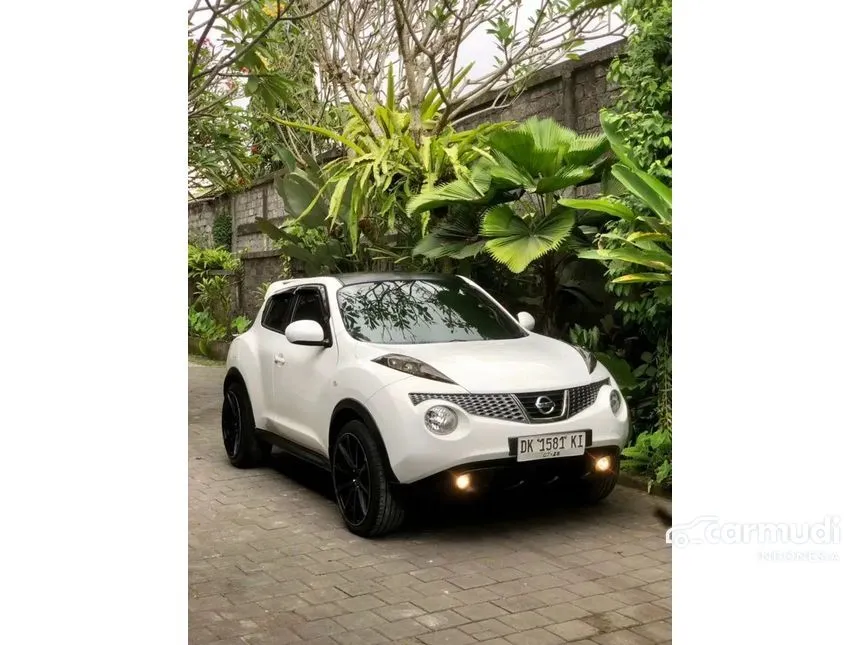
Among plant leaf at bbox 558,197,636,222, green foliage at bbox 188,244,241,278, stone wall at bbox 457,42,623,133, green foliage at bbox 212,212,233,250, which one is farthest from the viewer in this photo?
green foliage at bbox 212,212,233,250

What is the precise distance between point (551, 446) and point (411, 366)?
85 centimetres

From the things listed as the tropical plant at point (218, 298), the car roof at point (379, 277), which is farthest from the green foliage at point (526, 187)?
the tropical plant at point (218, 298)

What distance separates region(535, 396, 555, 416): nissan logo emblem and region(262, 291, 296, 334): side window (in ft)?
7.31

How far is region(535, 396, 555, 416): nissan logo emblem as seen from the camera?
4.66 m

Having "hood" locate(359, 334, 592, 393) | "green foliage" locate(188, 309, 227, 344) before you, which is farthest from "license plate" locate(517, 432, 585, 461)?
"green foliage" locate(188, 309, 227, 344)

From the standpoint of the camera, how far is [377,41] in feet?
37.0

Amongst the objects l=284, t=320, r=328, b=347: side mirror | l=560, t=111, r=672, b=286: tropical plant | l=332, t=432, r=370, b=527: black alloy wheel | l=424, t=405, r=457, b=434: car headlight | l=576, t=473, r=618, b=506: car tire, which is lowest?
l=576, t=473, r=618, b=506: car tire

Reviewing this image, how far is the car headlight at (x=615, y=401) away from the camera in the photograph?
4979mm

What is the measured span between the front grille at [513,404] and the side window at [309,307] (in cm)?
137

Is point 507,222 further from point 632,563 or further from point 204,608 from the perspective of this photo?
point 204,608

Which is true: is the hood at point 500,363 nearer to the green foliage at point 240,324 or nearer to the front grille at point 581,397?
the front grille at point 581,397

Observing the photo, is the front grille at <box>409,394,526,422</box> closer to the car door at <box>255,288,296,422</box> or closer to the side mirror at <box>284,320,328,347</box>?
the side mirror at <box>284,320,328,347</box>
